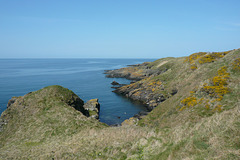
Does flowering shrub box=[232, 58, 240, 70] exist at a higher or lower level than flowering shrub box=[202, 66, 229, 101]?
higher

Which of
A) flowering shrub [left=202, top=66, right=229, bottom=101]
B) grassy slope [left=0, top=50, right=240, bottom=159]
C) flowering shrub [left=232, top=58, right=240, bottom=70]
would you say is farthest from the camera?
flowering shrub [left=232, top=58, right=240, bottom=70]

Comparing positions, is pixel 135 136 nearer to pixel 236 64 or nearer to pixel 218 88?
pixel 218 88

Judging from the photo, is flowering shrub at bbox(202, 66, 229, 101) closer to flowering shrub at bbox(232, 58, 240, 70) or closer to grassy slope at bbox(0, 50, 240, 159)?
grassy slope at bbox(0, 50, 240, 159)

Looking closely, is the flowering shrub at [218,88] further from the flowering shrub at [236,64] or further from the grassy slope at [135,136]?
the flowering shrub at [236,64]

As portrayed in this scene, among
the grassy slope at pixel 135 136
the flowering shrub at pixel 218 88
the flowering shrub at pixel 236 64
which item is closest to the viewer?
the grassy slope at pixel 135 136

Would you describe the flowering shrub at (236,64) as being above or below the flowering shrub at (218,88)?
above

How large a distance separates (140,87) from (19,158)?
60.8 m

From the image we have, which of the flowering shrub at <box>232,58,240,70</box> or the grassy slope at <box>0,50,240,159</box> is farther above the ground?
the flowering shrub at <box>232,58,240,70</box>

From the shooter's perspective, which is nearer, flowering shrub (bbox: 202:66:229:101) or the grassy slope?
the grassy slope

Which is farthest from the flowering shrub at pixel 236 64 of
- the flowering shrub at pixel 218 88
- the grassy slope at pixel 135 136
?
the grassy slope at pixel 135 136

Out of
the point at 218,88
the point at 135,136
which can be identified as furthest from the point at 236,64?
the point at 135,136

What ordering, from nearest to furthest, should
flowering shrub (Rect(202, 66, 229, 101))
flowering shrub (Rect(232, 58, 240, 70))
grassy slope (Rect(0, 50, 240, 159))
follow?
grassy slope (Rect(0, 50, 240, 159))
flowering shrub (Rect(202, 66, 229, 101))
flowering shrub (Rect(232, 58, 240, 70))

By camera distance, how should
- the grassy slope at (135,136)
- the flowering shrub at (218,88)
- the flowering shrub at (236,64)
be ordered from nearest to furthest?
1. the grassy slope at (135,136)
2. the flowering shrub at (218,88)
3. the flowering shrub at (236,64)

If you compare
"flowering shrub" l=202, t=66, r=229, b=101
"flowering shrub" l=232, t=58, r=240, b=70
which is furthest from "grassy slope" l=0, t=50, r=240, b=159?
"flowering shrub" l=232, t=58, r=240, b=70
